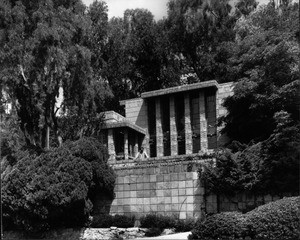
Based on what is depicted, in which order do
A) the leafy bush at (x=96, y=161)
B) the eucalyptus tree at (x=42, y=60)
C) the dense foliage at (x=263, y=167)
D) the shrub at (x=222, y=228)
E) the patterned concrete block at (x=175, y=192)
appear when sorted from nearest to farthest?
the shrub at (x=222, y=228) → the dense foliage at (x=263, y=167) → the patterned concrete block at (x=175, y=192) → the leafy bush at (x=96, y=161) → the eucalyptus tree at (x=42, y=60)

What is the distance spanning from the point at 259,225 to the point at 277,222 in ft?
1.27

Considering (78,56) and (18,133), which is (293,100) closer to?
(78,56)

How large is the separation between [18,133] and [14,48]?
12.3 feet

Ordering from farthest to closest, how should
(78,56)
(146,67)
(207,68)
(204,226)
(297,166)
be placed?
(146,67)
(207,68)
(78,56)
(297,166)
(204,226)

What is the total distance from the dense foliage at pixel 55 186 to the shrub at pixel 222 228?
19.3 feet

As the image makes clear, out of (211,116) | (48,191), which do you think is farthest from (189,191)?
(211,116)

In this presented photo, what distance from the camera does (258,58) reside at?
16.4 meters

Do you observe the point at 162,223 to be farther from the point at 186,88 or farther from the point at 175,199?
the point at 186,88

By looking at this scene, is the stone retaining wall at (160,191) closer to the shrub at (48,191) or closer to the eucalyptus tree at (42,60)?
the shrub at (48,191)

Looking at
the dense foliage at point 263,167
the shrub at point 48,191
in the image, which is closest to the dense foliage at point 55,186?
the shrub at point 48,191

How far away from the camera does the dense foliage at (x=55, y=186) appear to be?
14883 mm

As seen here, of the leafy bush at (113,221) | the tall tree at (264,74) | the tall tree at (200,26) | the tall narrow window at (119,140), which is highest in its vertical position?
the tall tree at (200,26)

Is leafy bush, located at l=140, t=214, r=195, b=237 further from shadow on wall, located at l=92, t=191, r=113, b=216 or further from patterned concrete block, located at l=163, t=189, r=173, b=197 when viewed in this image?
shadow on wall, located at l=92, t=191, r=113, b=216

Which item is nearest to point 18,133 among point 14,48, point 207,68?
point 14,48
